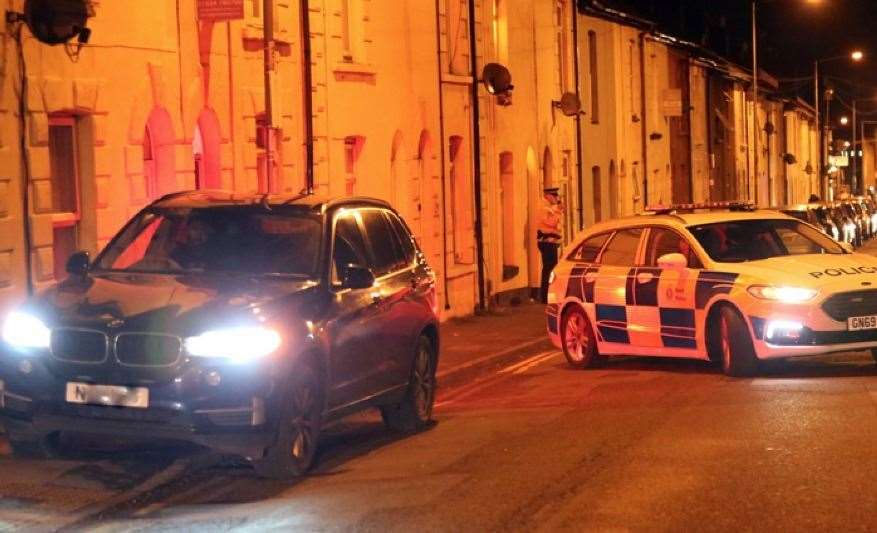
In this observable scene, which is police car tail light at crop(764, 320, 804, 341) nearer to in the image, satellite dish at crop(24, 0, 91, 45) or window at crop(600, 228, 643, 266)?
window at crop(600, 228, 643, 266)

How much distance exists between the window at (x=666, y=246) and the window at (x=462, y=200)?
32.7 ft

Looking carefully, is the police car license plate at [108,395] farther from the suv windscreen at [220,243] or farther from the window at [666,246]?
the window at [666,246]

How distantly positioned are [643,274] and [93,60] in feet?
18.9

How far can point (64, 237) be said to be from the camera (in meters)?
14.5

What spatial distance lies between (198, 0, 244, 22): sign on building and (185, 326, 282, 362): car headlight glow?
7.28 m

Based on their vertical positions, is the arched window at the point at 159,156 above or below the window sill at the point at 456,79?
below

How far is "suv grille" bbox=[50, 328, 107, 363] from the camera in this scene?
9039mm

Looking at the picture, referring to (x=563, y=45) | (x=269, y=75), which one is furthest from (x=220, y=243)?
(x=563, y=45)

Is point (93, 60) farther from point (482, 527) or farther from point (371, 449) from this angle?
point (482, 527)

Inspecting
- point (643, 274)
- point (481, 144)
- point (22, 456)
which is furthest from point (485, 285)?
point (22, 456)

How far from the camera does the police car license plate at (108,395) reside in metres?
8.91

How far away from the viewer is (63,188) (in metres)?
14.4

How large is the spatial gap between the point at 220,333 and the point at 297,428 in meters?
0.92

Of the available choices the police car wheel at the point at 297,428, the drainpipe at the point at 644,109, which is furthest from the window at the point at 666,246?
the drainpipe at the point at 644,109
